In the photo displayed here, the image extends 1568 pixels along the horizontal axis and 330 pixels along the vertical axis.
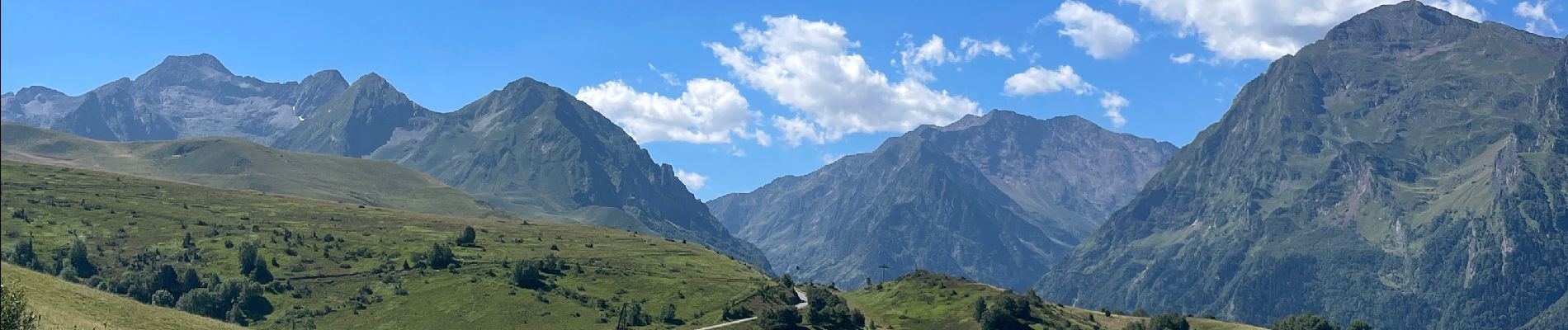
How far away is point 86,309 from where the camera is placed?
339 ft

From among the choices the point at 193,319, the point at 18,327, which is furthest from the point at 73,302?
the point at 18,327

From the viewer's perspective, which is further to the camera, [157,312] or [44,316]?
[157,312]

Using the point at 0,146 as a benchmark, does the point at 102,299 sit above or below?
below

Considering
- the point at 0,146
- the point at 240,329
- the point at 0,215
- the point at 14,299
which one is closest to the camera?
the point at 0,146

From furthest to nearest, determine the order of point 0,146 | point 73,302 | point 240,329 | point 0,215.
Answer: point 0,215
point 240,329
point 73,302
point 0,146

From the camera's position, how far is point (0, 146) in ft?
193

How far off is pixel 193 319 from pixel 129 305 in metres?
6.21

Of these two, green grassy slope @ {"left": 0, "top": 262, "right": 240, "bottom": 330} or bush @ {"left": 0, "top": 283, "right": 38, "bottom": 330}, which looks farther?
green grassy slope @ {"left": 0, "top": 262, "right": 240, "bottom": 330}

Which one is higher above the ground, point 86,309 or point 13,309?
point 13,309

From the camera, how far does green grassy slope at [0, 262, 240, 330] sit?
94500mm

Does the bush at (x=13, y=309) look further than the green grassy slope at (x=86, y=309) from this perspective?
No

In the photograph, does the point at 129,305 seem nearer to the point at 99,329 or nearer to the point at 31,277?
the point at 31,277

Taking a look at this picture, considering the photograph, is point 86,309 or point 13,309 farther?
point 86,309

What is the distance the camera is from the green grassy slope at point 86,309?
94.5 metres
